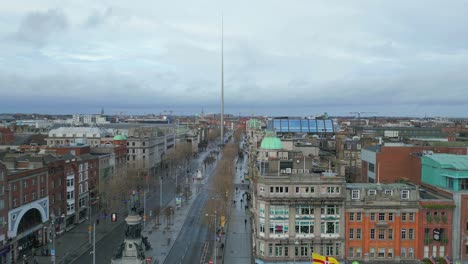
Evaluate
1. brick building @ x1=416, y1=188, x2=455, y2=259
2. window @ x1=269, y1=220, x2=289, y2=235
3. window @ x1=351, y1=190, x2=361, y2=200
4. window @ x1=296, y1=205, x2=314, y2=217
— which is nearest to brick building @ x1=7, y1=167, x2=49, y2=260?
window @ x1=269, y1=220, x2=289, y2=235

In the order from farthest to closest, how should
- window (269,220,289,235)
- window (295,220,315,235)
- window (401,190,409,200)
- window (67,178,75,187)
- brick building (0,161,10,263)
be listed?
1. window (67,178,75,187)
2. brick building (0,161,10,263)
3. window (401,190,409,200)
4. window (295,220,315,235)
5. window (269,220,289,235)

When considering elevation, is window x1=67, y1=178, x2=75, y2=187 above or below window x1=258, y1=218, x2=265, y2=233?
above

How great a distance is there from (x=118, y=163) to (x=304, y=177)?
77302mm

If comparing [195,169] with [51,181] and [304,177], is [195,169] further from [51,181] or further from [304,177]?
[304,177]

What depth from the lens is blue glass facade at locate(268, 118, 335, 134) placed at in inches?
7303

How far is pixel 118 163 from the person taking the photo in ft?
433

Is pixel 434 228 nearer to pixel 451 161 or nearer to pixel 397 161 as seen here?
pixel 451 161

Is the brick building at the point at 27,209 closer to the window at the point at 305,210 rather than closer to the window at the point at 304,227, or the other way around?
the window at the point at 304,227

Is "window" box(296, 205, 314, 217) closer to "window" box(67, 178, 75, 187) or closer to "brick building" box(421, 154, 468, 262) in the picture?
"brick building" box(421, 154, 468, 262)

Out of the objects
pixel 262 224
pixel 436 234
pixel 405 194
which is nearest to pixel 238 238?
pixel 262 224

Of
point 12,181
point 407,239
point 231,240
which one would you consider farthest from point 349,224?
point 12,181

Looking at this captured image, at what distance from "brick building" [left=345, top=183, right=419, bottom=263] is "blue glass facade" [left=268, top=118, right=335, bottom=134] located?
381 ft

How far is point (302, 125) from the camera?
18800 cm

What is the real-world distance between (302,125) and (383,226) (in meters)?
122
